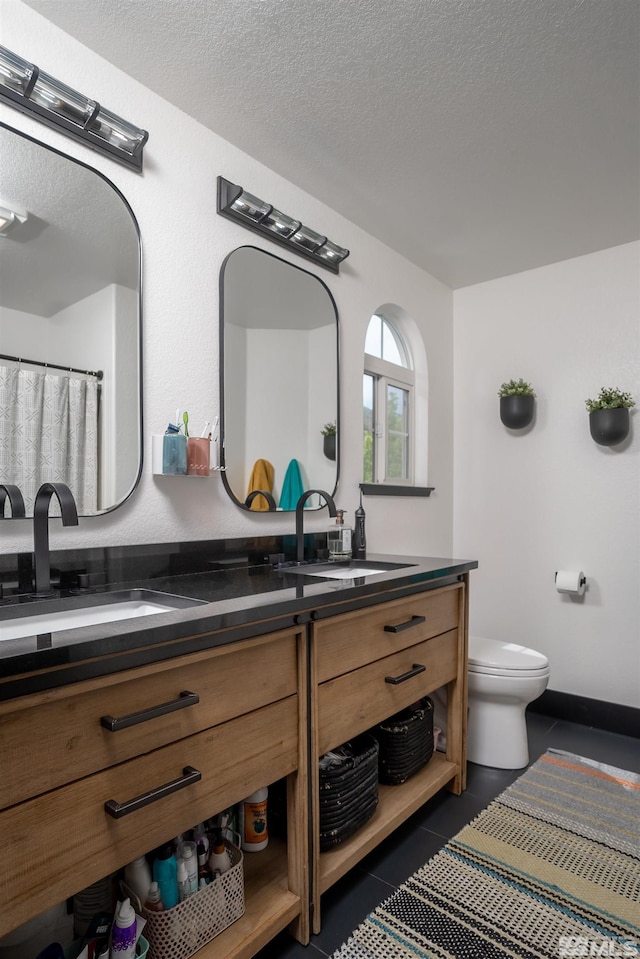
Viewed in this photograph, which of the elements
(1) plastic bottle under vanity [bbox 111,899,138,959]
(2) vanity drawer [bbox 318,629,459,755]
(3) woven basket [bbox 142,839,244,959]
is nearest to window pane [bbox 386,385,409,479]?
(2) vanity drawer [bbox 318,629,459,755]

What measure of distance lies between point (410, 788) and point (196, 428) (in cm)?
142

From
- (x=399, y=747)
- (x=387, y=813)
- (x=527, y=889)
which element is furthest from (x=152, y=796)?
(x=527, y=889)

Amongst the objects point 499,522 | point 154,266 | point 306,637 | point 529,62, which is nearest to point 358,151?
point 529,62

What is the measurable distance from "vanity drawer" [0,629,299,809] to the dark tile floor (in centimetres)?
65

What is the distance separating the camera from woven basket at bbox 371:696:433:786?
6.24ft

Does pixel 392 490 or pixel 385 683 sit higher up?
pixel 392 490

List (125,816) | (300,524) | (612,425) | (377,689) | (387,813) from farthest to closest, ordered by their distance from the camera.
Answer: (612,425) → (300,524) → (387,813) → (377,689) → (125,816)

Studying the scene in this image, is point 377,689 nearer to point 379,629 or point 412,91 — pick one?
point 379,629

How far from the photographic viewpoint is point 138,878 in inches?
45.9

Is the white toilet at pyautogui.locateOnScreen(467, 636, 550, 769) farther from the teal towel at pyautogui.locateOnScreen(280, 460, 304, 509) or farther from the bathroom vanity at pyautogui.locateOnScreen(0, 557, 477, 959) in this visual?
the teal towel at pyautogui.locateOnScreen(280, 460, 304, 509)

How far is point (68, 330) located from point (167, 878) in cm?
136

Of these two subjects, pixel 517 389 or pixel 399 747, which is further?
pixel 517 389

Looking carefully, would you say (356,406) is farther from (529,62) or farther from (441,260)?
(529,62)

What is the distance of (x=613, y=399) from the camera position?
2715 millimetres
